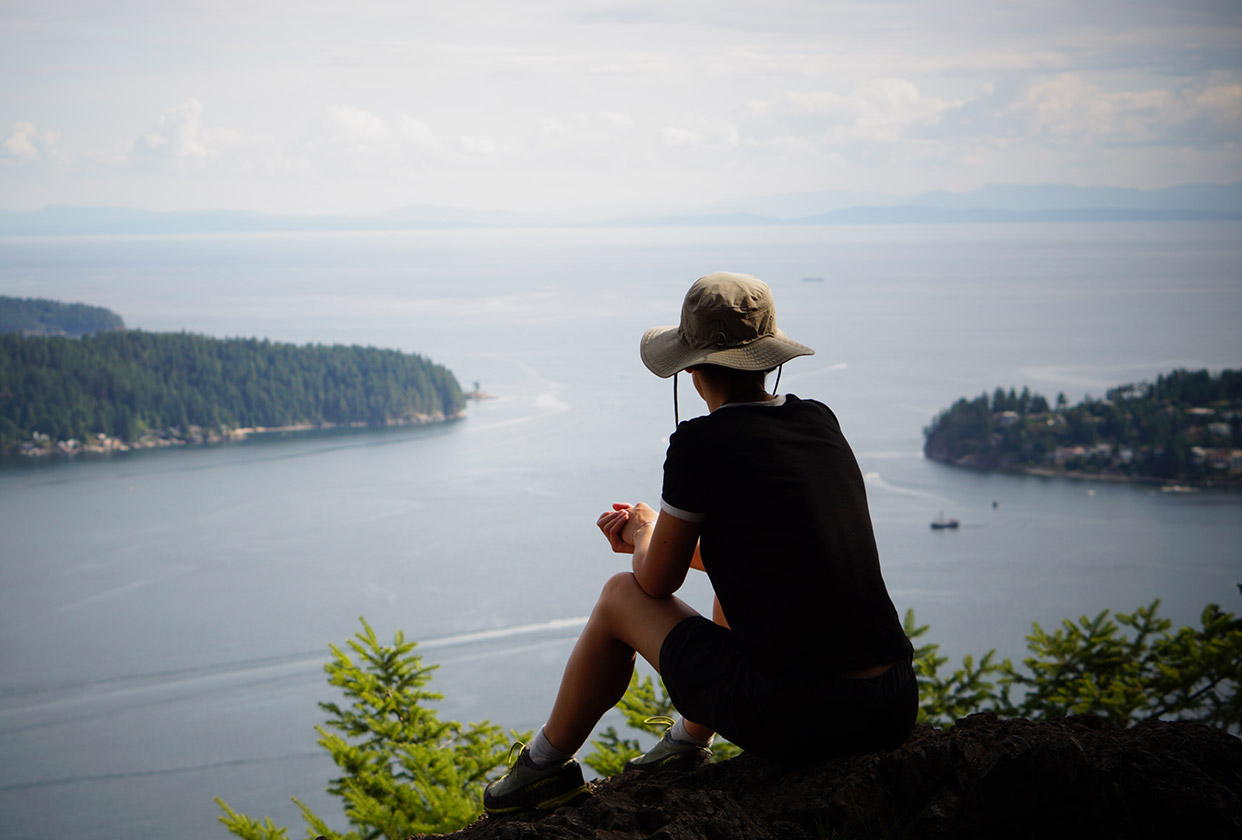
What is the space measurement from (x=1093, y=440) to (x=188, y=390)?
46141mm

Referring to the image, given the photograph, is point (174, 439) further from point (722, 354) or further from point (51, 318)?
point (722, 354)

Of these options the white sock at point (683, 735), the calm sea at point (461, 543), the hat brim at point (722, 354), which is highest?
the hat brim at point (722, 354)

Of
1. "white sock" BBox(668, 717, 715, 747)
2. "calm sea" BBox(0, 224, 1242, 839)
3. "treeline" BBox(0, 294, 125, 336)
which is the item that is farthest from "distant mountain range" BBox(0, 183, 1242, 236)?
"white sock" BBox(668, 717, 715, 747)

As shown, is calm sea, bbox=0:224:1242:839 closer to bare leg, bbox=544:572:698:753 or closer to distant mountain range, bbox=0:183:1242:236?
bare leg, bbox=544:572:698:753

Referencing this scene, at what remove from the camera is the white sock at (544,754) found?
1.93 metres

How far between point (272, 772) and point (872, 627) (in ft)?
72.8

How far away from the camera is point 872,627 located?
1.54 m

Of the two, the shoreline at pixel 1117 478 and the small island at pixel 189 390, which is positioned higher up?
the small island at pixel 189 390

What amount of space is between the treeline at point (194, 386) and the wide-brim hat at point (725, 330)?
57.1m

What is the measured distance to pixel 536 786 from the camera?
77.4 inches

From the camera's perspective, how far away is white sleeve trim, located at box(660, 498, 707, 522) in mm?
1562

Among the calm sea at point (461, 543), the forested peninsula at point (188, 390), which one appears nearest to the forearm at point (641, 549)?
the calm sea at point (461, 543)

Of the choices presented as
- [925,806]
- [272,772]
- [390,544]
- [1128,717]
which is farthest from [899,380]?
[925,806]

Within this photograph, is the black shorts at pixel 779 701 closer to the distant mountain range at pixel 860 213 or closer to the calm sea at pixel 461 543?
the calm sea at pixel 461 543
